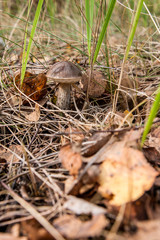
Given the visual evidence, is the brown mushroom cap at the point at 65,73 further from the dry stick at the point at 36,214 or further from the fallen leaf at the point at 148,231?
the fallen leaf at the point at 148,231

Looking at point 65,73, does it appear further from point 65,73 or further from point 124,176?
point 124,176

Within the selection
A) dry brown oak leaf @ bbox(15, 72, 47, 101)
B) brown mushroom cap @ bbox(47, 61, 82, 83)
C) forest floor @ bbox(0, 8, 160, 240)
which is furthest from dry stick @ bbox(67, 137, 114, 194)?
dry brown oak leaf @ bbox(15, 72, 47, 101)

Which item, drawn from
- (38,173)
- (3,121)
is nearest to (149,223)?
(38,173)

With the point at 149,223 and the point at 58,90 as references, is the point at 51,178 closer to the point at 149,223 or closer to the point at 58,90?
the point at 149,223

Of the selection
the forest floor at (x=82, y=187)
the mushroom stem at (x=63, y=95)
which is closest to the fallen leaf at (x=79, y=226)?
the forest floor at (x=82, y=187)

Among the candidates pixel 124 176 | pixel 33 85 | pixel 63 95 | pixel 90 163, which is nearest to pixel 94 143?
pixel 90 163

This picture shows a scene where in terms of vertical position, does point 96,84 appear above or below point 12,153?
above
